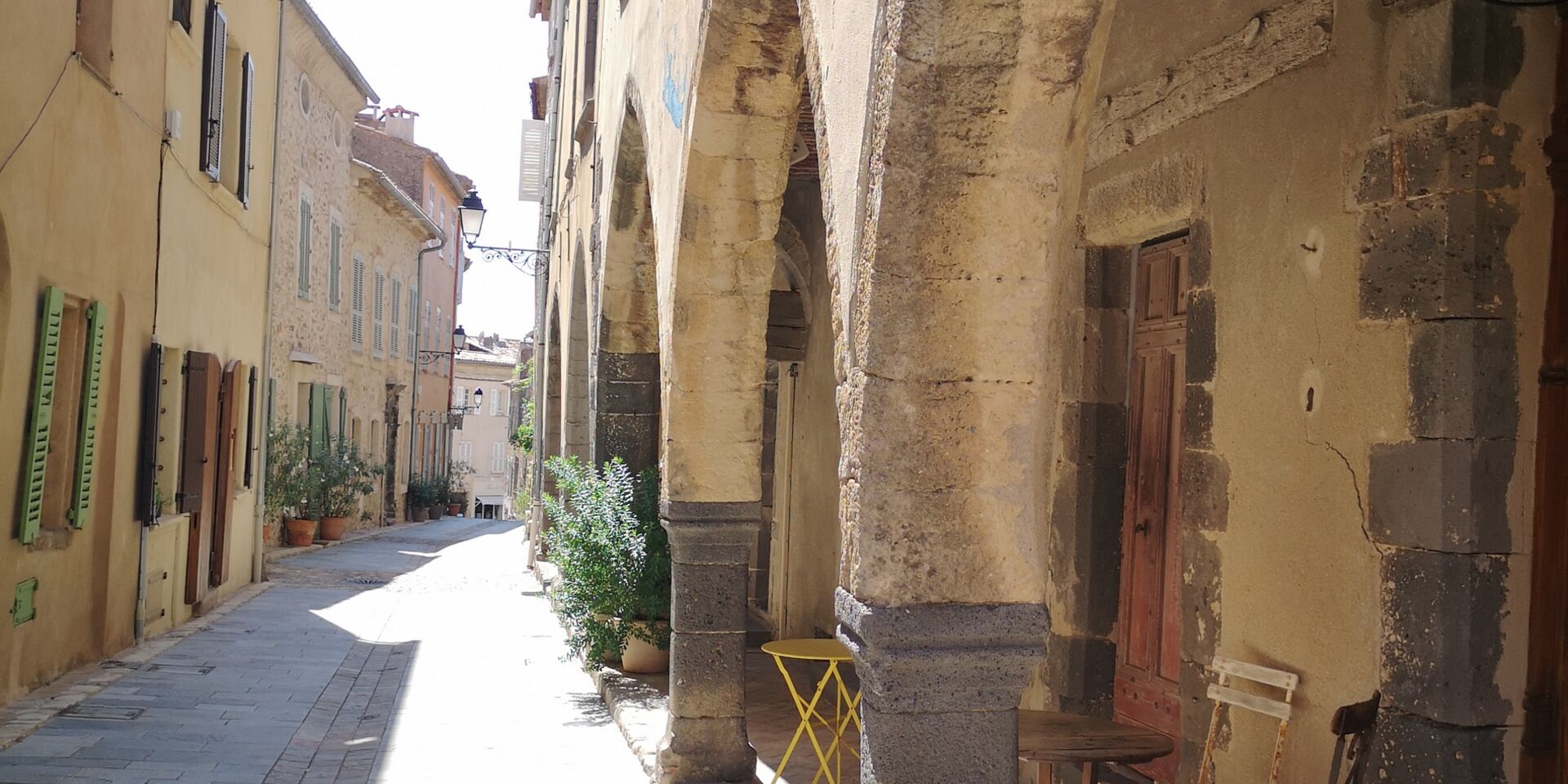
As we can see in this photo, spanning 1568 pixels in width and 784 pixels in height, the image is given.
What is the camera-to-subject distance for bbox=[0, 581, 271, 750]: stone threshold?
6242 mm

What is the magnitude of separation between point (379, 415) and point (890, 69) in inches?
881

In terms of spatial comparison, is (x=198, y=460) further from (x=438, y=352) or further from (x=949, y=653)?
(x=438, y=352)

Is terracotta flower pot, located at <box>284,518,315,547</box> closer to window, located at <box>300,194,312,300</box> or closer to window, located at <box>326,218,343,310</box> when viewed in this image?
window, located at <box>300,194,312,300</box>

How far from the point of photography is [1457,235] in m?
3.36

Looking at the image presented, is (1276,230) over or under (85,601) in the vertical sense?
over

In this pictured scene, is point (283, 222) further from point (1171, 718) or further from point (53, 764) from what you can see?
point (1171, 718)

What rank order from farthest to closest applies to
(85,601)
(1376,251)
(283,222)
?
(283,222)
(85,601)
(1376,251)

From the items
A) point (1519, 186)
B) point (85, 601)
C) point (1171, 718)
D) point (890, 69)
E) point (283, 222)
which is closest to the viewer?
point (890, 69)

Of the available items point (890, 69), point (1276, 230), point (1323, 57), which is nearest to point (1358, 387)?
point (1276, 230)

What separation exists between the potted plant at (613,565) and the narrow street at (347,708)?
0.44 metres

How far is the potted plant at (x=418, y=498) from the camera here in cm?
2725

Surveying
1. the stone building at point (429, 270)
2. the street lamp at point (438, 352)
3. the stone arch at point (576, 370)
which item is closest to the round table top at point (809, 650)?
the stone arch at point (576, 370)

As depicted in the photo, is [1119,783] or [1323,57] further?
[1119,783]

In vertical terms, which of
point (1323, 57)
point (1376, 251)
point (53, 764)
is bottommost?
point (53, 764)
